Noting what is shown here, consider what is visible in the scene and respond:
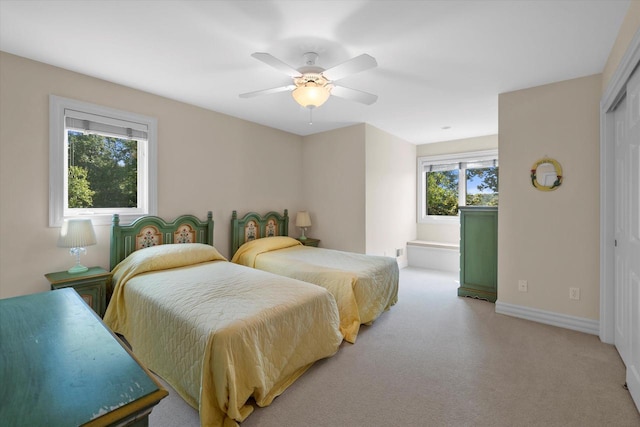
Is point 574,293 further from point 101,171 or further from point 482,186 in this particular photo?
point 101,171

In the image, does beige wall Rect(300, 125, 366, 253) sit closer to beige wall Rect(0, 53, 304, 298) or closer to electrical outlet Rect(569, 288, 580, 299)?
beige wall Rect(0, 53, 304, 298)

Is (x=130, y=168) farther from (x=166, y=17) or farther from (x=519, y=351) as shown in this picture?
(x=519, y=351)

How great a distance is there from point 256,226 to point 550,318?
11.9ft

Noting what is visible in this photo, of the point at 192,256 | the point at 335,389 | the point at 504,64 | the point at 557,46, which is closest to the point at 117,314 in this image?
the point at 192,256

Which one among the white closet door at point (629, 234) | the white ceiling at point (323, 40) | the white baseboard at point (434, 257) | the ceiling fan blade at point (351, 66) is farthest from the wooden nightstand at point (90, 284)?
the white baseboard at point (434, 257)

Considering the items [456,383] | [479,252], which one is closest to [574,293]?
[479,252]

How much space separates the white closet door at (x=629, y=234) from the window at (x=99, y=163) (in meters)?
4.07

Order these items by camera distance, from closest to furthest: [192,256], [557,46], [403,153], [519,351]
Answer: [557,46] < [519,351] < [192,256] < [403,153]

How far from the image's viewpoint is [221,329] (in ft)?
5.13

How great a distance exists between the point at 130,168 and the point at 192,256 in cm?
122

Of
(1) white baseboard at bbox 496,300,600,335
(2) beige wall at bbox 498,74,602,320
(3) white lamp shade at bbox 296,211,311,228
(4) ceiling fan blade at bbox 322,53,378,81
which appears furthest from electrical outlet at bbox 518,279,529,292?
(3) white lamp shade at bbox 296,211,311,228

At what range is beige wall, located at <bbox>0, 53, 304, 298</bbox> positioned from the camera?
2291 millimetres

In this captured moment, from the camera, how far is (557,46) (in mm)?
2195

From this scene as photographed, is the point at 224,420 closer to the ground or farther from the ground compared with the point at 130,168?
closer to the ground
